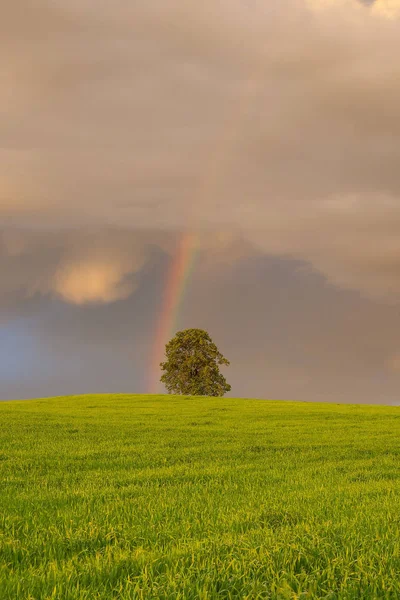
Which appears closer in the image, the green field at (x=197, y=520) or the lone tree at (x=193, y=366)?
the green field at (x=197, y=520)

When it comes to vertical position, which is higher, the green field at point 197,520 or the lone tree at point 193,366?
the lone tree at point 193,366

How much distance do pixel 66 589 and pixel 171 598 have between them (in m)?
1.12

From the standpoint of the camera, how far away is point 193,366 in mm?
88188

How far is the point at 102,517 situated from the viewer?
9.09 m

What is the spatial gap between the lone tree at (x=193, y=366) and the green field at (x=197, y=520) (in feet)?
210

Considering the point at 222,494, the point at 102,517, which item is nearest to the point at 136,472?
the point at 222,494

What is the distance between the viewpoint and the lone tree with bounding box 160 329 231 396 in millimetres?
86562

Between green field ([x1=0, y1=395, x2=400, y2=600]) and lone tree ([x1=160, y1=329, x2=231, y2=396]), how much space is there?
63902 millimetres

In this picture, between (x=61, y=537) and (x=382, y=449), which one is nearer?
(x=61, y=537)

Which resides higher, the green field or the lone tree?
the lone tree

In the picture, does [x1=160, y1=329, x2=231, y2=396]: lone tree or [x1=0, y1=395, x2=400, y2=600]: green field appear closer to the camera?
[x1=0, y1=395, x2=400, y2=600]: green field

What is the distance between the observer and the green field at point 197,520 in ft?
18.6

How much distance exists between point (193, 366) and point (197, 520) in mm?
79886

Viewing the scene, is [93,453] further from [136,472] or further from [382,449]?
[382,449]
